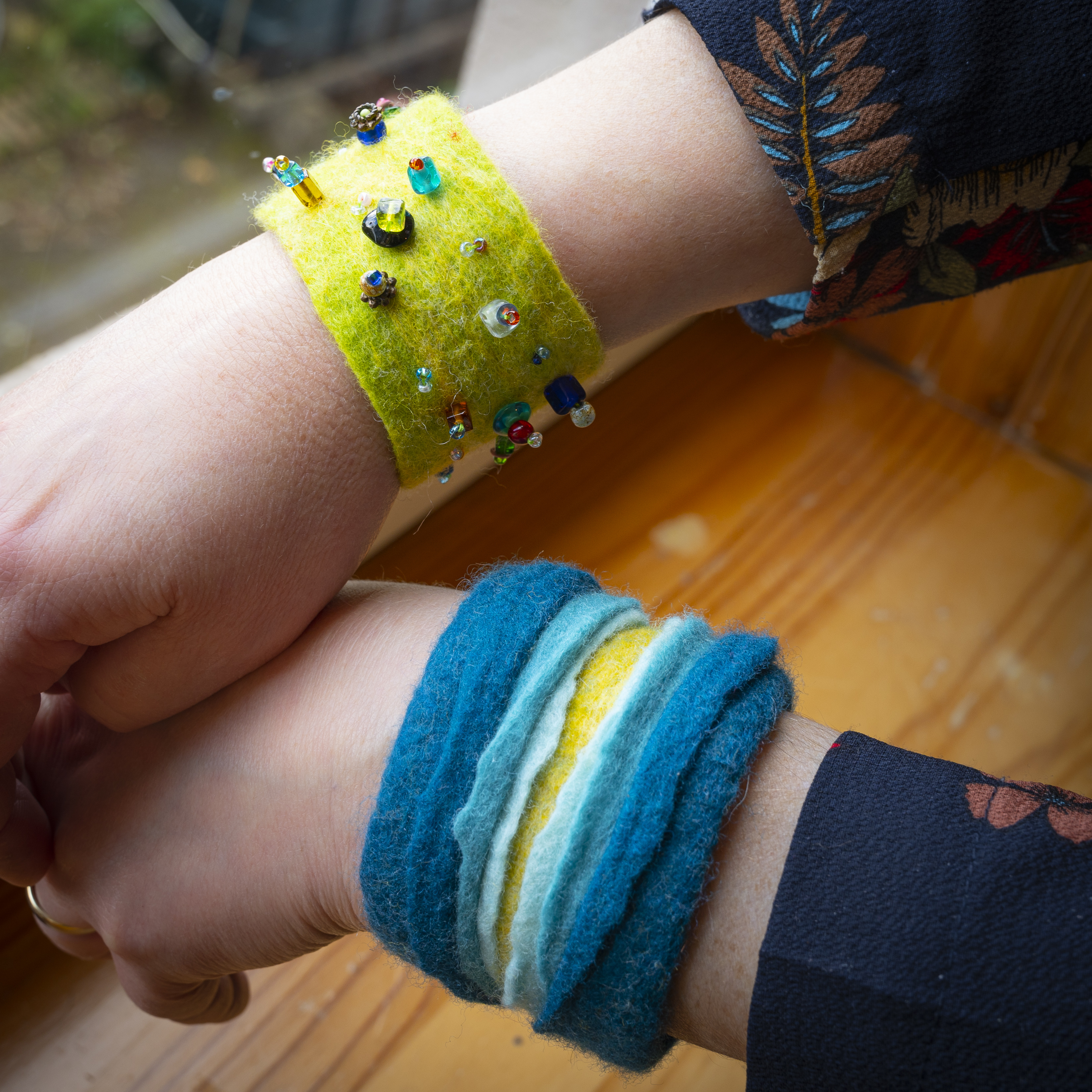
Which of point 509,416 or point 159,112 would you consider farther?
point 159,112

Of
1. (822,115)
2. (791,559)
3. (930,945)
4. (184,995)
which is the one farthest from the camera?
(791,559)

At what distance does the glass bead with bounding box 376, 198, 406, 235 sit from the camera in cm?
50

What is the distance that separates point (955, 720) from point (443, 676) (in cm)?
45

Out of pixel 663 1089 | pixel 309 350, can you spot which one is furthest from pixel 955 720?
pixel 309 350

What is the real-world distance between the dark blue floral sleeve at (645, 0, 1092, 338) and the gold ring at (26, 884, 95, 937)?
25.3 inches

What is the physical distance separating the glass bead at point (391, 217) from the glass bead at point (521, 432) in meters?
0.13

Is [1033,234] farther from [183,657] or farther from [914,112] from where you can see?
[183,657]

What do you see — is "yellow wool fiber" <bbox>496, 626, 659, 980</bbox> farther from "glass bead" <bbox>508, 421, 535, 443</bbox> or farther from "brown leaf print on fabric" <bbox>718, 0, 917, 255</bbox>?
"brown leaf print on fabric" <bbox>718, 0, 917, 255</bbox>

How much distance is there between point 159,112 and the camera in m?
0.88

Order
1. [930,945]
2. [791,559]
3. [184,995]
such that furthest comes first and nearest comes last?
[791,559] → [184,995] → [930,945]

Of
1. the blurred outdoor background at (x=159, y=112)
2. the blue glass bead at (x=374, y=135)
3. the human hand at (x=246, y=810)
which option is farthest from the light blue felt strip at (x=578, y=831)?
the blurred outdoor background at (x=159, y=112)

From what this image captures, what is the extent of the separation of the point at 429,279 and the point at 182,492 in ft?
0.57

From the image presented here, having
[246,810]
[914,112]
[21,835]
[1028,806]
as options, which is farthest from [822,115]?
[21,835]

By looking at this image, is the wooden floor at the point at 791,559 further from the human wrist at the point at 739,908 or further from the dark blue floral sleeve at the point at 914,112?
the dark blue floral sleeve at the point at 914,112
